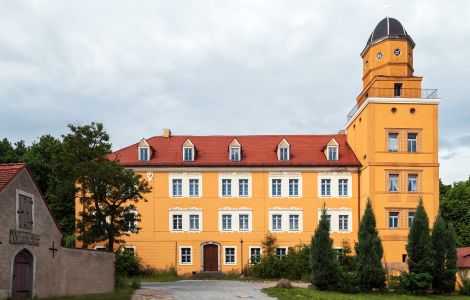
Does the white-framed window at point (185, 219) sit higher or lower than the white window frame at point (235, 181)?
lower

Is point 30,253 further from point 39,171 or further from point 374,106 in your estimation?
point 39,171

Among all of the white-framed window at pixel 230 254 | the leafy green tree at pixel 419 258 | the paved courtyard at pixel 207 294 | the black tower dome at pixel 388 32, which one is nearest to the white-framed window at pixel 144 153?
the white-framed window at pixel 230 254

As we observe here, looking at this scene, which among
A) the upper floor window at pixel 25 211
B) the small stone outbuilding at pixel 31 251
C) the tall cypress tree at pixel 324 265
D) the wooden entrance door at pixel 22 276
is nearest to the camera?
the small stone outbuilding at pixel 31 251

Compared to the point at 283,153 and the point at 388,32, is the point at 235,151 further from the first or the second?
the point at 388,32

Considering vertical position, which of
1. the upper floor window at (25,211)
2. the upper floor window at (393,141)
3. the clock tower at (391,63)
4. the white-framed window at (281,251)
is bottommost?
the white-framed window at (281,251)

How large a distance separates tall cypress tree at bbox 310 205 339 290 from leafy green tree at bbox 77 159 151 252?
31.2ft

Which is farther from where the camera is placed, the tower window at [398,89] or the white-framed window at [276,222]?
the white-framed window at [276,222]

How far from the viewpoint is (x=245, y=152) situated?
4422cm

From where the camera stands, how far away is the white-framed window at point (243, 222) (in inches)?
1677

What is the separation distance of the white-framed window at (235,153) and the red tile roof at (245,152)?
0.39 metres

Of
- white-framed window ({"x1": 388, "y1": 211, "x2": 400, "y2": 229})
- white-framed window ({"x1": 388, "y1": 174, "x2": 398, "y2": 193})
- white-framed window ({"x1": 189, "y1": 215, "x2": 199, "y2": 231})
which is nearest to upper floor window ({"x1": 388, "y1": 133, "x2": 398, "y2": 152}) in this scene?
white-framed window ({"x1": 388, "y1": 174, "x2": 398, "y2": 193})

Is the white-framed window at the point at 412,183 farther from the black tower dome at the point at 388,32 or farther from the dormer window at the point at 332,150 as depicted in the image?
the black tower dome at the point at 388,32

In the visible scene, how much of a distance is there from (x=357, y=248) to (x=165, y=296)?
11.3 meters

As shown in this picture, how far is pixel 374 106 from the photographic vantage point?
40.6 meters
